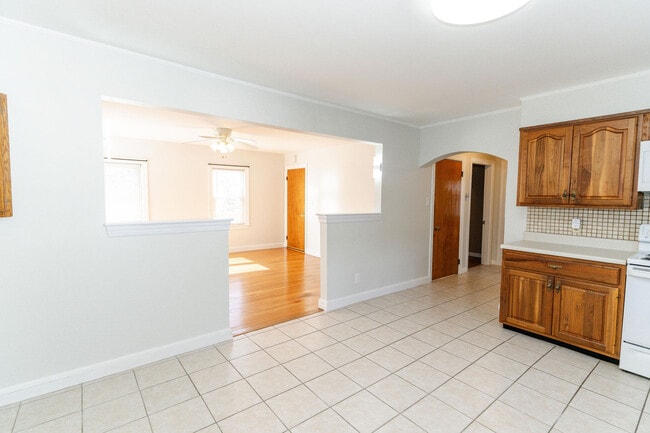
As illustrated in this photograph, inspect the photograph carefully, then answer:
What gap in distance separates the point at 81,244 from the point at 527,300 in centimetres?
381

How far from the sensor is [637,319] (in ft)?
7.94

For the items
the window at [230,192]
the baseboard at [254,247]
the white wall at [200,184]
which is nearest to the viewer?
the white wall at [200,184]

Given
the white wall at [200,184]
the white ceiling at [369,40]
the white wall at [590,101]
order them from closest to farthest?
the white ceiling at [369,40]
the white wall at [590,101]
the white wall at [200,184]

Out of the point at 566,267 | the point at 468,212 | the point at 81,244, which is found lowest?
the point at 566,267

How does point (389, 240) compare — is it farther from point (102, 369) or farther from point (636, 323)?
point (102, 369)

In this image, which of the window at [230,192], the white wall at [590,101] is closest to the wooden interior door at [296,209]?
the window at [230,192]

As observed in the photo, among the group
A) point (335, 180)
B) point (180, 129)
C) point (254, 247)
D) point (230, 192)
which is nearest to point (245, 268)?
point (254, 247)

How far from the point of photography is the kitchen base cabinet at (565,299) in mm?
2559

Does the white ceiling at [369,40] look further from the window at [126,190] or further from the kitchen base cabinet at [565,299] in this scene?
the window at [126,190]

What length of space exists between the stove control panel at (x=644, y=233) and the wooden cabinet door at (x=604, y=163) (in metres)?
0.30

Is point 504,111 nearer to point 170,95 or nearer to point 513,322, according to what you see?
point 513,322

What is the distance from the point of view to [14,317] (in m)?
2.07

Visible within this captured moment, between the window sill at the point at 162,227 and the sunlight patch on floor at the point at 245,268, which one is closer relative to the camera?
the window sill at the point at 162,227

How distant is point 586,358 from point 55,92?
4.53 metres
